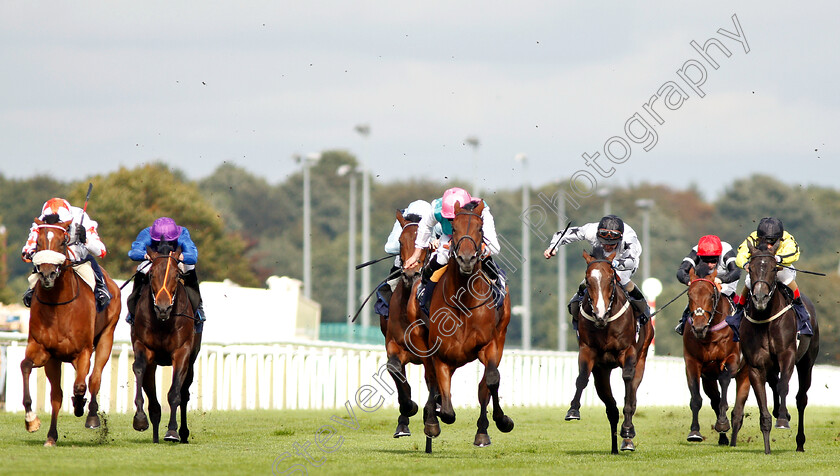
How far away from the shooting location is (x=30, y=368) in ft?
38.3

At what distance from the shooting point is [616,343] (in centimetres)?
1246

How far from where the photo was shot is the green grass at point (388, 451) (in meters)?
10.0

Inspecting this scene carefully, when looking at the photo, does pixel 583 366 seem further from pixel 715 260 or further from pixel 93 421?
pixel 93 421

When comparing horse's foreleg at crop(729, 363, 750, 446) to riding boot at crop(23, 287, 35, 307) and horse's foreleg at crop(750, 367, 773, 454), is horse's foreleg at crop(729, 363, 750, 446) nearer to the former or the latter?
horse's foreleg at crop(750, 367, 773, 454)

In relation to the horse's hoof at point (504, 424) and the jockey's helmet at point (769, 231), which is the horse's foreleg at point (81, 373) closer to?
the horse's hoof at point (504, 424)

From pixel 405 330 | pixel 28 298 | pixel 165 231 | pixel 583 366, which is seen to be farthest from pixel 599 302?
pixel 28 298

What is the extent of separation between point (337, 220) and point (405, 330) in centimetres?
7117

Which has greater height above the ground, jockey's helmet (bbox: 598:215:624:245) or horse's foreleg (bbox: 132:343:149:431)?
jockey's helmet (bbox: 598:215:624:245)

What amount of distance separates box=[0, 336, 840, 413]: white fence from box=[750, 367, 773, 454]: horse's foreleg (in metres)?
5.99

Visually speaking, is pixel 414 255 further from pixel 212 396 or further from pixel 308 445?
pixel 212 396

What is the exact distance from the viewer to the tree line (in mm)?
47719

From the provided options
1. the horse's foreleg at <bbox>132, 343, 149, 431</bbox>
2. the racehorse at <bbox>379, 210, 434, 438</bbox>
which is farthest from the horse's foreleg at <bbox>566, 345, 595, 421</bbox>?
the horse's foreleg at <bbox>132, 343, 149, 431</bbox>

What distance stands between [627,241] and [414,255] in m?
2.27

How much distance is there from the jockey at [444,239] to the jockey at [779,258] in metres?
2.75
